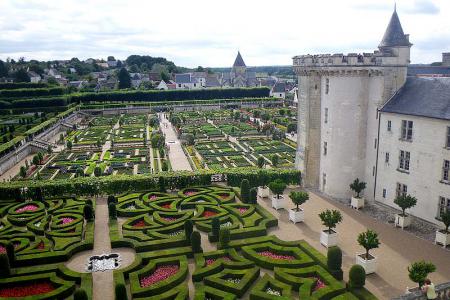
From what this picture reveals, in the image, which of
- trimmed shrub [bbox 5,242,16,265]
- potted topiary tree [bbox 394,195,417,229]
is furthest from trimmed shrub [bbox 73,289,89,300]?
potted topiary tree [bbox 394,195,417,229]

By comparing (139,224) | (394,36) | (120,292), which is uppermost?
(394,36)

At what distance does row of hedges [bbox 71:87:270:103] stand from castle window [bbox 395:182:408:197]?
3216 inches

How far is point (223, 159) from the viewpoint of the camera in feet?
151

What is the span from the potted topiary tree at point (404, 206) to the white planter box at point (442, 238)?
98.6 inches

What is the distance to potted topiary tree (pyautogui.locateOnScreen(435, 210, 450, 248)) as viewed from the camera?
2317 cm

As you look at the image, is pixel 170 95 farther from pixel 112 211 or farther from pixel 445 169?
pixel 445 169

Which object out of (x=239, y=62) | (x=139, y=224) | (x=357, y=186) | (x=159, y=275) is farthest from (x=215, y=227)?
(x=239, y=62)

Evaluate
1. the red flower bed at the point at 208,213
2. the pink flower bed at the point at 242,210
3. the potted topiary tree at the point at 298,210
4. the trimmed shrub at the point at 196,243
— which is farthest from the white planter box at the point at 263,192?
the trimmed shrub at the point at 196,243

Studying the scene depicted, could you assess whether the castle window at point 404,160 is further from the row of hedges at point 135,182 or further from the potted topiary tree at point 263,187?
the potted topiary tree at point 263,187

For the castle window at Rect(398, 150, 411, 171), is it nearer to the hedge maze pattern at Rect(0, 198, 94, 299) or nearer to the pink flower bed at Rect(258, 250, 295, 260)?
the pink flower bed at Rect(258, 250, 295, 260)

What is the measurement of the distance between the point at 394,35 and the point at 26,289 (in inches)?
1144

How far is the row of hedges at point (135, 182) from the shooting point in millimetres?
32500

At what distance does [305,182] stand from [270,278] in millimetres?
16764

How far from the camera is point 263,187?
33.3 m
